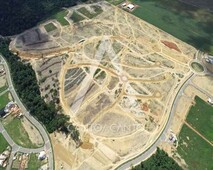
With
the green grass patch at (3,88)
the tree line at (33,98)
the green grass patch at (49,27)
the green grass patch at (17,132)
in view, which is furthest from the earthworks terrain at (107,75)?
the green grass patch at (3,88)

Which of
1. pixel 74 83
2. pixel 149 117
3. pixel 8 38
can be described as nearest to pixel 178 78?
pixel 149 117

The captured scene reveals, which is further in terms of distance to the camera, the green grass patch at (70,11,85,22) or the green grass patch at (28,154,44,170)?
the green grass patch at (70,11,85,22)

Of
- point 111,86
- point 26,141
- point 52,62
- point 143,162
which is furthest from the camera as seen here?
point 52,62

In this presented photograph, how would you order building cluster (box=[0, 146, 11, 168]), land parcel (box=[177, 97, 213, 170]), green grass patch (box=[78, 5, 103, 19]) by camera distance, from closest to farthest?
building cluster (box=[0, 146, 11, 168]) → land parcel (box=[177, 97, 213, 170]) → green grass patch (box=[78, 5, 103, 19])

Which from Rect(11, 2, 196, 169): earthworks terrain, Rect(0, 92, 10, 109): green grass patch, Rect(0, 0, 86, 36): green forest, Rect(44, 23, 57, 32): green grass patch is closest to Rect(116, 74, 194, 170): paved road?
Result: Rect(11, 2, 196, 169): earthworks terrain

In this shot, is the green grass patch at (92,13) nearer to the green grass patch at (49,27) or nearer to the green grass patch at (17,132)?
the green grass patch at (49,27)

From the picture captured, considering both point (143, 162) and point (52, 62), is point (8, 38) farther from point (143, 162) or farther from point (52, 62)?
point (143, 162)

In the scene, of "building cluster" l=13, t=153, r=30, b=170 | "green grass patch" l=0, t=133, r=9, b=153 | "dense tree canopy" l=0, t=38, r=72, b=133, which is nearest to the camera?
"building cluster" l=13, t=153, r=30, b=170

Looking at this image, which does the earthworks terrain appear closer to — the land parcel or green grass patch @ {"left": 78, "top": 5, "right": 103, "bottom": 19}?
green grass patch @ {"left": 78, "top": 5, "right": 103, "bottom": 19}
